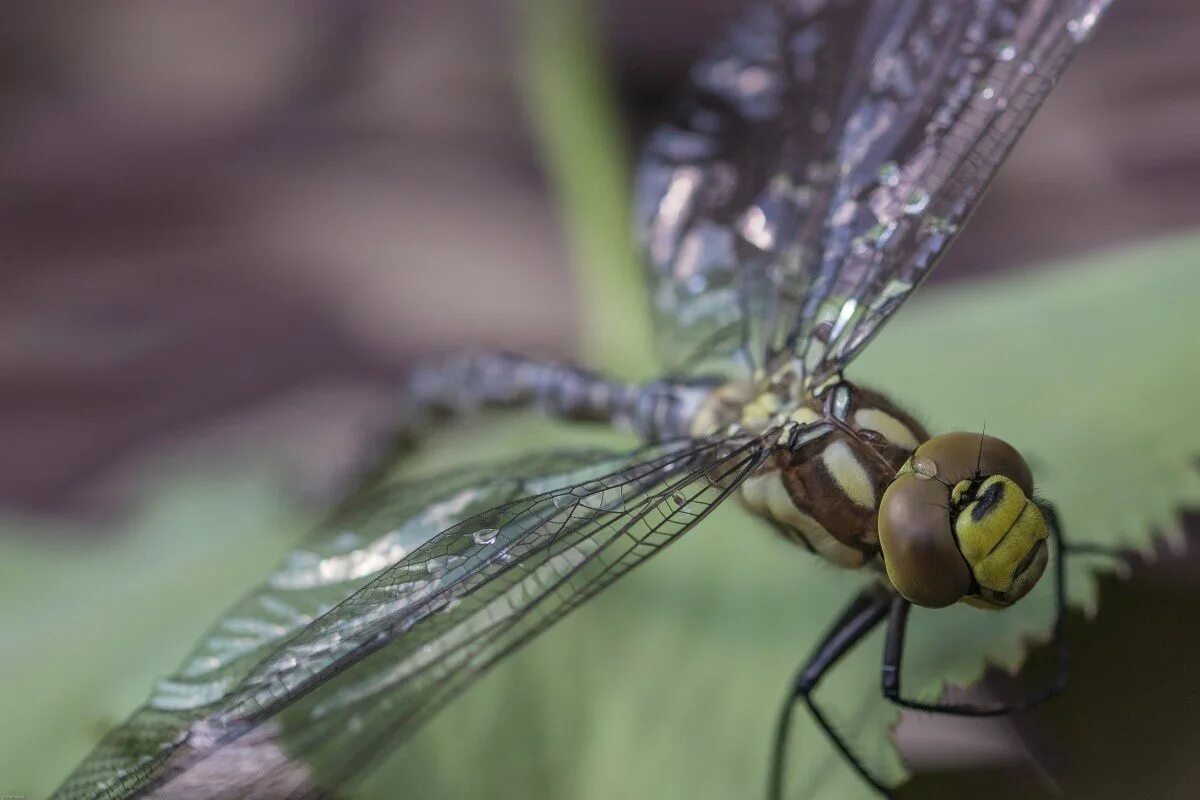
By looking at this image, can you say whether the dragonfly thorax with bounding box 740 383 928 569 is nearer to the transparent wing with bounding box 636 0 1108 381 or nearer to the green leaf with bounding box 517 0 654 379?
the transparent wing with bounding box 636 0 1108 381

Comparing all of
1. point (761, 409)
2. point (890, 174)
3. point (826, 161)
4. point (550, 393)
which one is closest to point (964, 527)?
point (761, 409)

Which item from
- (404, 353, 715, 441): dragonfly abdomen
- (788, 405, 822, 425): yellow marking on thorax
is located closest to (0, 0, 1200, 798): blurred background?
(404, 353, 715, 441): dragonfly abdomen

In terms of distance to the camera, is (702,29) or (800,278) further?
(702,29)

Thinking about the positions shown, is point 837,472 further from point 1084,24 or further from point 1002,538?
point 1084,24

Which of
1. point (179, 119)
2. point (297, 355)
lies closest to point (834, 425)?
point (297, 355)

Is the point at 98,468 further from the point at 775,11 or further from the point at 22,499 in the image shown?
the point at 775,11
